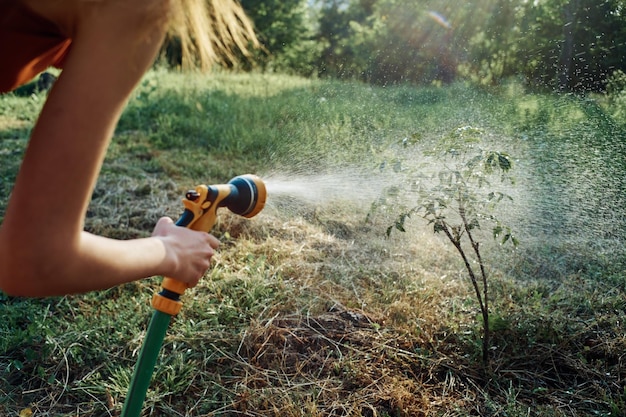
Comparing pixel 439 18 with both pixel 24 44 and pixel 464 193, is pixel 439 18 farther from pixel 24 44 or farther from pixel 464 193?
pixel 24 44

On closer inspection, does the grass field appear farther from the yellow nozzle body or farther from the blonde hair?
the blonde hair

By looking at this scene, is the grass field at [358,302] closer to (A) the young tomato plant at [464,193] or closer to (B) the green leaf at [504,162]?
(A) the young tomato plant at [464,193]

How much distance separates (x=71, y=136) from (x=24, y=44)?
0.34 m

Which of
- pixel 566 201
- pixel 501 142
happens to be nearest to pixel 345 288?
pixel 566 201

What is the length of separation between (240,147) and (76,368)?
9.46ft

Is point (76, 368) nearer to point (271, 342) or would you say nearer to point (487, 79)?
point (271, 342)

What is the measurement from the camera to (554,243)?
128 inches

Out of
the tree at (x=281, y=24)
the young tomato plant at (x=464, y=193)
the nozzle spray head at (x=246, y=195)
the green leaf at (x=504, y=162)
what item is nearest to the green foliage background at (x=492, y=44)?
the tree at (x=281, y=24)

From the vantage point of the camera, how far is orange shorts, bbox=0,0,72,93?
1.00m

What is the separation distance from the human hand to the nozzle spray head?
302 mm

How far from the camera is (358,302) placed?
2.65 metres

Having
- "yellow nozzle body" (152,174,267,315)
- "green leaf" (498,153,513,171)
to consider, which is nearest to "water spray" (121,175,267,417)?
"yellow nozzle body" (152,174,267,315)

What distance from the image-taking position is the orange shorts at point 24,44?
1.00m

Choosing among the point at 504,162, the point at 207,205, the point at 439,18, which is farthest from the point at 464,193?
the point at 439,18
